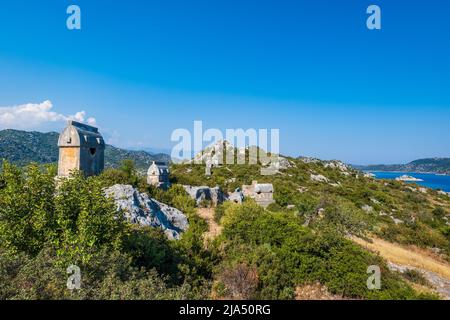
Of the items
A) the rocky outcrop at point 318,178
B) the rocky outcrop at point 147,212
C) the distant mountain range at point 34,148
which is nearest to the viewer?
the rocky outcrop at point 147,212

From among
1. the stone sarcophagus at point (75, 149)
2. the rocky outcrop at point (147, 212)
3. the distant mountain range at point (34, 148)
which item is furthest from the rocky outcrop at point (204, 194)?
the distant mountain range at point (34, 148)

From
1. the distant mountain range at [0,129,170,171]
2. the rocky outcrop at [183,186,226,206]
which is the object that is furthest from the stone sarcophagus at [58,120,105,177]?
the distant mountain range at [0,129,170,171]

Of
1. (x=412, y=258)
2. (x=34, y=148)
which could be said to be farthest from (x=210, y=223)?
(x=34, y=148)

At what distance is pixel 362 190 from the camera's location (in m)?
40.6

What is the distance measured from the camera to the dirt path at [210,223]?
1670 centimetres

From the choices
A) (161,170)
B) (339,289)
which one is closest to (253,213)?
(339,289)

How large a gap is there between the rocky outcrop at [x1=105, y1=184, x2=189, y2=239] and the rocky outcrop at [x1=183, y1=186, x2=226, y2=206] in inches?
259

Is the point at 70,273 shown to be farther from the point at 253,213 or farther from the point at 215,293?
the point at 253,213

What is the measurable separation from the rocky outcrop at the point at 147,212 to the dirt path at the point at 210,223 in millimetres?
1584

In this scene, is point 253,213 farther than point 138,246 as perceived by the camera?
Yes

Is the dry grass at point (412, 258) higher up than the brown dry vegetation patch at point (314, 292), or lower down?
lower down

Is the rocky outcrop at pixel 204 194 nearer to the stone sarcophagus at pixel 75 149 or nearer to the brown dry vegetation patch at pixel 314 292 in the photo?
the stone sarcophagus at pixel 75 149

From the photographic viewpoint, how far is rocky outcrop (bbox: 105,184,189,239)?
13990 mm

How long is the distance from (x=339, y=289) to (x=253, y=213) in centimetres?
616
